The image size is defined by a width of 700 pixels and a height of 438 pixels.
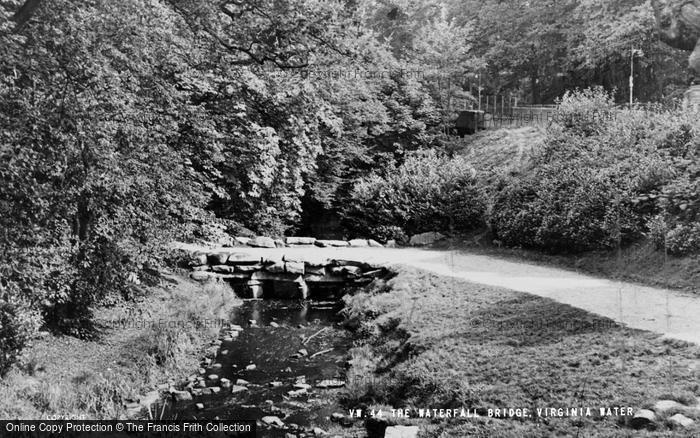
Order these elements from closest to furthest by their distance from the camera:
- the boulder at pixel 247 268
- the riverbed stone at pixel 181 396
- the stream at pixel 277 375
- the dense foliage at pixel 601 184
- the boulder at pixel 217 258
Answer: the stream at pixel 277 375 < the riverbed stone at pixel 181 396 < the dense foliage at pixel 601 184 < the boulder at pixel 247 268 < the boulder at pixel 217 258

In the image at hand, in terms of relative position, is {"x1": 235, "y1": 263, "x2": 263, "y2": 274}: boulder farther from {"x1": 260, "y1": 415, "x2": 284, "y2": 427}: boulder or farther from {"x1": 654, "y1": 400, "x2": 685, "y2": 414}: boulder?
{"x1": 654, "y1": 400, "x2": 685, "y2": 414}: boulder

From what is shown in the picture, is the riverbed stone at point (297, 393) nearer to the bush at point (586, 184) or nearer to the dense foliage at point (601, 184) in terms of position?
the dense foliage at point (601, 184)

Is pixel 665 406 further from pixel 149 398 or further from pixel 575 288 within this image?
pixel 149 398

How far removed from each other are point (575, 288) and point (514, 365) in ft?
12.6

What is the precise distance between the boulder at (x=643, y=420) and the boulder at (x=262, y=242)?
13750 millimetres

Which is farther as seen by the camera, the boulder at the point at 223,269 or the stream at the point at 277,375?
the boulder at the point at 223,269

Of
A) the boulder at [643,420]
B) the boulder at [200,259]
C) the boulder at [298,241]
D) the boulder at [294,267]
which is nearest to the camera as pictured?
the boulder at [643,420]

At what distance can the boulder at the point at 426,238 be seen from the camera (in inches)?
718

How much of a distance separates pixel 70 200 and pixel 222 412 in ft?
10.6

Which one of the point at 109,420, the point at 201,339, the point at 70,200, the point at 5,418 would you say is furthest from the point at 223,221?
the point at 5,418

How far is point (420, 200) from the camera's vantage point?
60.8ft

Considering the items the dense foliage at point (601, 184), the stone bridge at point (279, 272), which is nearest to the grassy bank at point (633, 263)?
the dense foliage at point (601, 184)

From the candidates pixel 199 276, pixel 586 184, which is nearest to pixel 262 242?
pixel 199 276

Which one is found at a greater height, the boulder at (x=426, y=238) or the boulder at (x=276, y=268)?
the boulder at (x=426, y=238)
